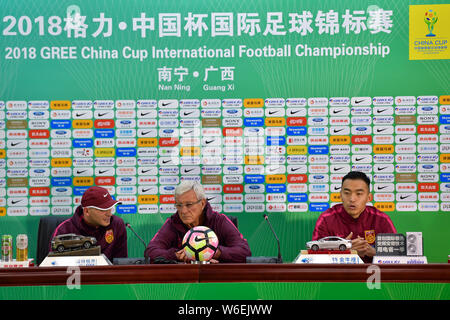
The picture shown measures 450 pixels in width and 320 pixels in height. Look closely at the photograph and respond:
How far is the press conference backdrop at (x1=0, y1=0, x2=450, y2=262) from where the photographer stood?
4055 mm

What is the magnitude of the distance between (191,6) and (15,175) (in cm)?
205

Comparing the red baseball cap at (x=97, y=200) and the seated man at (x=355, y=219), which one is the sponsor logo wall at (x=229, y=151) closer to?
the seated man at (x=355, y=219)

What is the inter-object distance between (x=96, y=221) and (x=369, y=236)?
1.84 metres

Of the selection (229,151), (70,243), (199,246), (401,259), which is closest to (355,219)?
(401,259)

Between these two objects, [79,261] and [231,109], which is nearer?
[79,261]

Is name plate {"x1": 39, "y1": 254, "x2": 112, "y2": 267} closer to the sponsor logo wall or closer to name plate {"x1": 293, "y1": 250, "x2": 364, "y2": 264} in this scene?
name plate {"x1": 293, "y1": 250, "x2": 364, "y2": 264}

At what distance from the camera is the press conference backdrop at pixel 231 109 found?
4055 millimetres

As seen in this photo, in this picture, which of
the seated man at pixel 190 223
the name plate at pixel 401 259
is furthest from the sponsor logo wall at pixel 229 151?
the name plate at pixel 401 259

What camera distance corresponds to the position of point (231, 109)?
4.11 metres

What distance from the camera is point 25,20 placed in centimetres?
409

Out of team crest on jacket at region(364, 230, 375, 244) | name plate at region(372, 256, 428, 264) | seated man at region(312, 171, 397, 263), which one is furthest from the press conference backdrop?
name plate at region(372, 256, 428, 264)

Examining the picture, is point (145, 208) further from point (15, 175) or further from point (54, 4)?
point (54, 4)

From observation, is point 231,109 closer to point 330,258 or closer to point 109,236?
point 109,236
